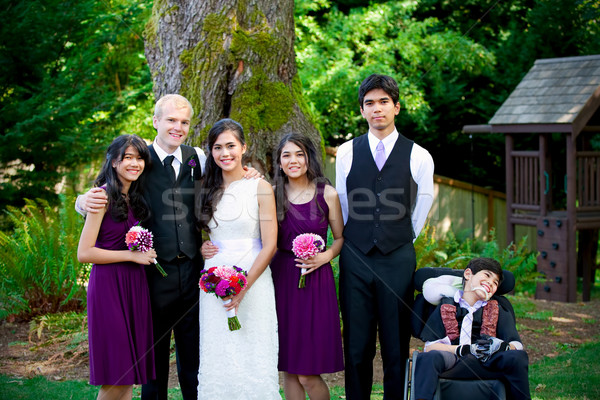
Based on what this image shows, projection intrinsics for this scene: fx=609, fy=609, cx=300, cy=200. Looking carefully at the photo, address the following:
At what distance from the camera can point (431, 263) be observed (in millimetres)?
6789

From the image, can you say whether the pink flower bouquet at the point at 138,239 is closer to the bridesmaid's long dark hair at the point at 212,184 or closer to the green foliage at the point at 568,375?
the bridesmaid's long dark hair at the point at 212,184

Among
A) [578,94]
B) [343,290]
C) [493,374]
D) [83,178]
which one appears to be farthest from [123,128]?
[493,374]

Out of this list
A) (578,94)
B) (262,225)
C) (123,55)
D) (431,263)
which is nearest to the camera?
(262,225)

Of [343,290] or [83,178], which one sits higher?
[83,178]

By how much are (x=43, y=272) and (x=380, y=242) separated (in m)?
4.23

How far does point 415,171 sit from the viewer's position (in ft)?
12.9

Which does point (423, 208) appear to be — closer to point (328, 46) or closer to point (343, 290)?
point (343, 290)

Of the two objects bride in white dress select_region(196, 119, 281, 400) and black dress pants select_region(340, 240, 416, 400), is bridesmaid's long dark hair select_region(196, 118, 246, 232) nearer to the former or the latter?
bride in white dress select_region(196, 119, 281, 400)

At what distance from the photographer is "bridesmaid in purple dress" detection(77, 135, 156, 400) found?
11.6 feet

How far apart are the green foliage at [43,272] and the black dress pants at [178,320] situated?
2829 mm

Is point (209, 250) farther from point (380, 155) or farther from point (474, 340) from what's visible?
point (474, 340)

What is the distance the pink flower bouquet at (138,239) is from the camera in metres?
3.50

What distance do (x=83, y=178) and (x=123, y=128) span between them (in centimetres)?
124

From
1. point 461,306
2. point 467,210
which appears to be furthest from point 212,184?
point 467,210
